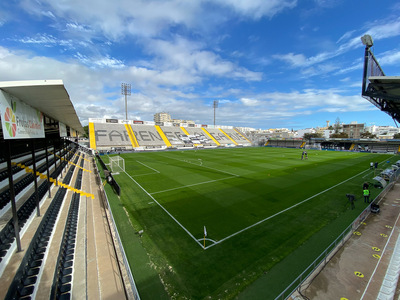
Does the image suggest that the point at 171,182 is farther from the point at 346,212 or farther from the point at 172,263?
the point at 346,212

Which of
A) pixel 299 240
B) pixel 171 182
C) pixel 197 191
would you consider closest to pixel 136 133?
pixel 171 182

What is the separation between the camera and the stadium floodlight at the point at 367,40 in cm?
1269

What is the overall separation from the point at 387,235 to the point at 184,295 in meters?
9.59

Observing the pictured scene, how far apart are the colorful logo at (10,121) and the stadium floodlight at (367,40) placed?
19451 millimetres

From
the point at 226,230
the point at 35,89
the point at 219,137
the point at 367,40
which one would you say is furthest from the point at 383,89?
the point at 219,137

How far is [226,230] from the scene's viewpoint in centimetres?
918

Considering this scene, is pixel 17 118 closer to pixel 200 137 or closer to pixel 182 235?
pixel 182 235

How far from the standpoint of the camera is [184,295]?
5.57 meters

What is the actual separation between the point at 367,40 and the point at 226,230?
53.3ft

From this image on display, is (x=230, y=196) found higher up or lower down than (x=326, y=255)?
lower down

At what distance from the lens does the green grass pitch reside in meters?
6.13

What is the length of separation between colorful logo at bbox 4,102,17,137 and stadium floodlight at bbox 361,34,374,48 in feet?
63.8

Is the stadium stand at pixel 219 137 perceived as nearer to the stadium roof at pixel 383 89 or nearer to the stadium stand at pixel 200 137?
the stadium stand at pixel 200 137

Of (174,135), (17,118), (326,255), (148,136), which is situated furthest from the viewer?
(174,135)
